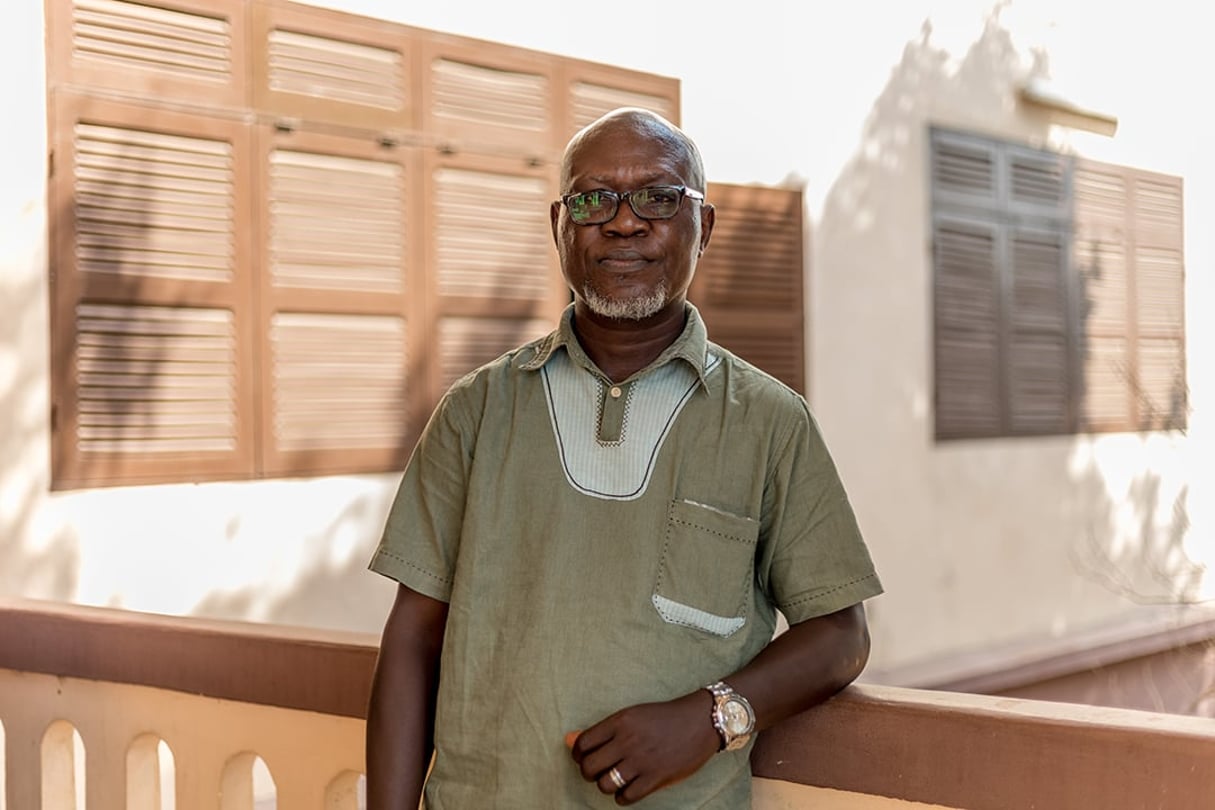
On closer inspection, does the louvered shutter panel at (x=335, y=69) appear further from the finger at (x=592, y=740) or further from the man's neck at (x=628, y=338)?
the finger at (x=592, y=740)

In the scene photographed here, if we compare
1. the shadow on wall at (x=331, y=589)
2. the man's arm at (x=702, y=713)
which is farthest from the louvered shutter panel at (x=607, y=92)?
the man's arm at (x=702, y=713)

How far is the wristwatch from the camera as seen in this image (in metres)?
1.71

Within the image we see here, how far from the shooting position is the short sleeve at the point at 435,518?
1897mm

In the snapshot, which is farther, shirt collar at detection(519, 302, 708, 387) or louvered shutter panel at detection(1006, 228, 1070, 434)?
louvered shutter panel at detection(1006, 228, 1070, 434)

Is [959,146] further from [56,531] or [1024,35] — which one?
[56,531]

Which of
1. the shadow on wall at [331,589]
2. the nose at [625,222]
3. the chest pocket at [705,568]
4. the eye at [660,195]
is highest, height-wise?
the eye at [660,195]

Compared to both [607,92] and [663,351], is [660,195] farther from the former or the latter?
[607,92]

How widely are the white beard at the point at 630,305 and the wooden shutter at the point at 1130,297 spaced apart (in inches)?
273

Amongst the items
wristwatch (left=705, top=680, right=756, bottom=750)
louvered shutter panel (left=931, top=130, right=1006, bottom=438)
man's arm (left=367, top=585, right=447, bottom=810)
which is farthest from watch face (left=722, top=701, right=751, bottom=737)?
louvered shutter panel (left=931, top=130, right=1006, bottom=438)

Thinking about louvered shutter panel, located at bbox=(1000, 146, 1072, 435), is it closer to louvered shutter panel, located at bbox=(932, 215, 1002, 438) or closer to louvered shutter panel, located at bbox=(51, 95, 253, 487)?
louvered shutter panel, located at bbox=(932, 215, 1002, 438)

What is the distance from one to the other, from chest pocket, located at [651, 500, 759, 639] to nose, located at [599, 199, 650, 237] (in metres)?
0.31

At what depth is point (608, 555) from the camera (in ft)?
5.85

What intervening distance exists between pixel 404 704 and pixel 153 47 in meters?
3.13

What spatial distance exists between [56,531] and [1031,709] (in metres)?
3.16
